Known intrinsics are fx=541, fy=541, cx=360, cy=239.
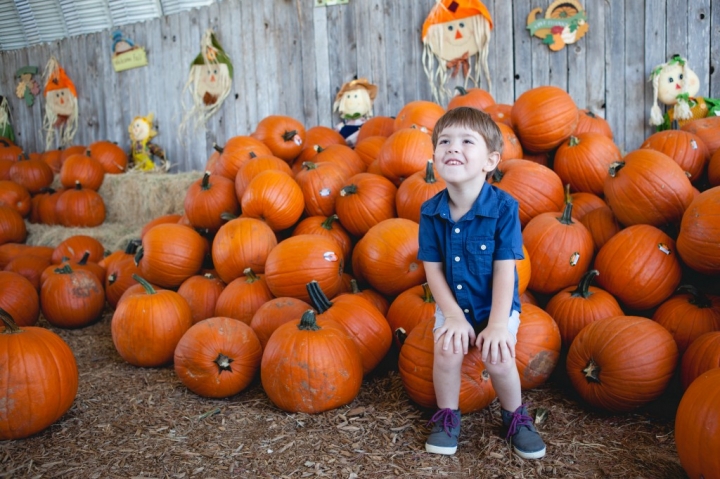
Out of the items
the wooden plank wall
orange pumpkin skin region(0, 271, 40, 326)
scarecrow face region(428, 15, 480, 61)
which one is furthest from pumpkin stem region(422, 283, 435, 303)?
scarecrow face region(428, 15, 480, 61)

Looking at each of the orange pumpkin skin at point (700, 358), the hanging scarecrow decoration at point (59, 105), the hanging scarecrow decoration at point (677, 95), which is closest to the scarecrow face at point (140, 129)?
the hanging scarecrow decoration at point (59, 105)

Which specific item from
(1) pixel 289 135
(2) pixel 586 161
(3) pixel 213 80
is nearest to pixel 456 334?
(2) pixel 586 161

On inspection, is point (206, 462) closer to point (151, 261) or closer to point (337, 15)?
point (151, 261)

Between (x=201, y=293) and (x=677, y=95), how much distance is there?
3940 mm

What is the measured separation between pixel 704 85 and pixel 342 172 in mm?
3169

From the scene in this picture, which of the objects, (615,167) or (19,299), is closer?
(615,167)

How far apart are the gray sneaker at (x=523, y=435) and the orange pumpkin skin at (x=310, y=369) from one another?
63cm

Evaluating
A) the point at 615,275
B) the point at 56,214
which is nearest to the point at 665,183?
the point at 615,275

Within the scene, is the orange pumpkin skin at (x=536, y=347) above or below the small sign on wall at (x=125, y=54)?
below

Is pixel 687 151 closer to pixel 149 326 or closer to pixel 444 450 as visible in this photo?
pixel 444 450

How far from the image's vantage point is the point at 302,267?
2691 mm

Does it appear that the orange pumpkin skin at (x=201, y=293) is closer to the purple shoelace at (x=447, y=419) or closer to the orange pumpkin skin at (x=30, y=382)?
the orange pumpkin skin at (x=30, y=382)

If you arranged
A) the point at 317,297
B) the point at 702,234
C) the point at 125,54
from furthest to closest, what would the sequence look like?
the point at 125,54 < the point at 317,297 < the point at 702,234

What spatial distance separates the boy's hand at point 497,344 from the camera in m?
1.76
